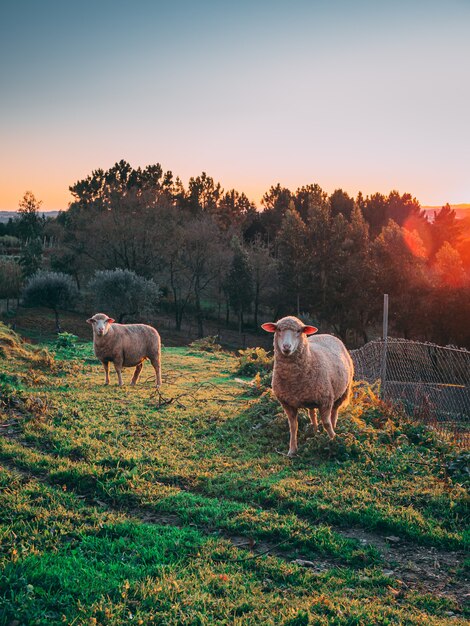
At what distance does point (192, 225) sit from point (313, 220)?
44.9ft

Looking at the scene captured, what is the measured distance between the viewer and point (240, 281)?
53.8m

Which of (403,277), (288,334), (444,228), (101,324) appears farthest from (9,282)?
(444,228)

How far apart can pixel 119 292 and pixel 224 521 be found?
35133 mm

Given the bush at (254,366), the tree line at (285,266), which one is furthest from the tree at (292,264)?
the bush at (254,366)

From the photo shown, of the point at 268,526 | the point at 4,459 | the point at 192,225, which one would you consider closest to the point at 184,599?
the point at 268,526

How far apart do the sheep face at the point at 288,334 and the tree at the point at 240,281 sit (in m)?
44.8

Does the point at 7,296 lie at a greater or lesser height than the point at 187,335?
greater

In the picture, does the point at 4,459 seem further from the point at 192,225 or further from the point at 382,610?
the point at 192,225

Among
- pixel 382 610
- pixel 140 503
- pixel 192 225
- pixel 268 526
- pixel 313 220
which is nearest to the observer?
pixel 382 610

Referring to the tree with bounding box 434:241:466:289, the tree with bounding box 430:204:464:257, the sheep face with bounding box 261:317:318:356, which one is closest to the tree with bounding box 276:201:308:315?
the tree with bounding box 434:241:466:289

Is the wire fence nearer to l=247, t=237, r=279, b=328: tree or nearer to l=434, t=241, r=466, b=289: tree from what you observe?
l=434, t=241, r=466, b=289: tree

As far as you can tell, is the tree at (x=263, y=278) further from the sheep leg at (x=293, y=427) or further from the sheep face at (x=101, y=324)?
the sheep leg at (x=293, y=427)

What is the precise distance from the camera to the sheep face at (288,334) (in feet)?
26.9

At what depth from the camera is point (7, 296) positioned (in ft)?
141
